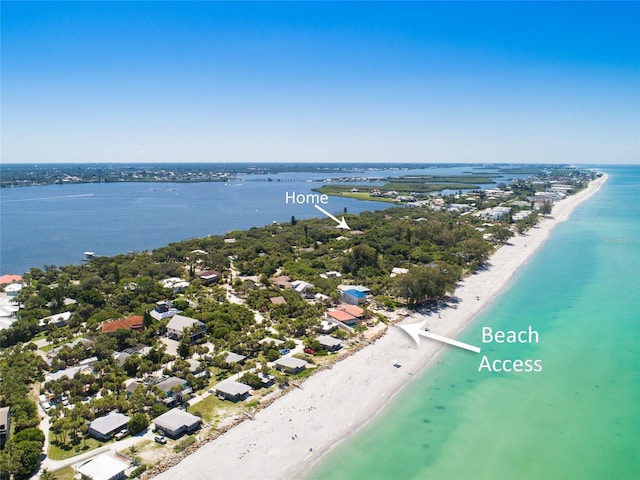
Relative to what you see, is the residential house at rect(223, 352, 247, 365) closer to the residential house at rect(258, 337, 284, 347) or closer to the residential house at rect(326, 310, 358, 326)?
the residential house at rect(258, 337, 284, 347)

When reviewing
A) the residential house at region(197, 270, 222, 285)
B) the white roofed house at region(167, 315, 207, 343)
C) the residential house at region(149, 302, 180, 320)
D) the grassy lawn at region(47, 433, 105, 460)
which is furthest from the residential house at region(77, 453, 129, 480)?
the residential house at region(197, 270, 222, 285)

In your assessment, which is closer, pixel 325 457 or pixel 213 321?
pixel 325 457

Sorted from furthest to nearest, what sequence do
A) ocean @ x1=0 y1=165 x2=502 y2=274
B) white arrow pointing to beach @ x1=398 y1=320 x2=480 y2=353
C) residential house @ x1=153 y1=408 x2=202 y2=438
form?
ocean @ x1=0 y1=165 x2=502 y2=274
white arrow pointing to beach @ x1=398 y1=320 x2=480 y2=353
residential house @ x1=153 y1=408 x2=202 y2=438

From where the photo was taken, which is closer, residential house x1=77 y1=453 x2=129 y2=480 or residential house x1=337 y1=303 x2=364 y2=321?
residential house x1=77 y1=453 x2=129 y2=480

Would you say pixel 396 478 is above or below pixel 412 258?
below

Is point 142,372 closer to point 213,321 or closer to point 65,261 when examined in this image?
point 213,321

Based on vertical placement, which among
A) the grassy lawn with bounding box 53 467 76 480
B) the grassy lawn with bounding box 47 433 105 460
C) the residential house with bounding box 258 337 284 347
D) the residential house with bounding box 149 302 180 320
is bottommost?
the grassy lawn with bounding box 53 467 76 480

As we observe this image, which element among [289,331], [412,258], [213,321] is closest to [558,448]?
[289,331]
